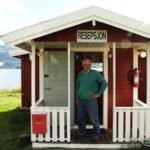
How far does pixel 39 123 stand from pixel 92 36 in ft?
7.58

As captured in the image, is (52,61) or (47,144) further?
(52,61)

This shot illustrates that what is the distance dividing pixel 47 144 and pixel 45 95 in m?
2.11

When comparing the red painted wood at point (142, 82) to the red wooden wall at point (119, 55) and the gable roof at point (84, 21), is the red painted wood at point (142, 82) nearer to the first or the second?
the red wooden wall at point (119, 55)

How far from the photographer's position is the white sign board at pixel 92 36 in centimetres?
843

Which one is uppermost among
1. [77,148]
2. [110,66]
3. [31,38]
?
[31,38]

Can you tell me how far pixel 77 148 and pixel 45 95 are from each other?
7.83 feet

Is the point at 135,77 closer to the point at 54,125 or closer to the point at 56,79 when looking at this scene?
the point at 56,79

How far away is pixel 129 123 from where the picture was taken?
8.57 metres

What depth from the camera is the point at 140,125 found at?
8.61 m

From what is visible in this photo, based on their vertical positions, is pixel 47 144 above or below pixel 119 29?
below

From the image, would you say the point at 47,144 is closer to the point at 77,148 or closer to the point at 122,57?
the point at 77,148

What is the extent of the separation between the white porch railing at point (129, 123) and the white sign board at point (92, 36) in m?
1.63

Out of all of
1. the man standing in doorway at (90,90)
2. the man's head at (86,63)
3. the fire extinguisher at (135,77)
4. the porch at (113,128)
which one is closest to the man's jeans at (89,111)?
the man standing in doorway at (90,90)

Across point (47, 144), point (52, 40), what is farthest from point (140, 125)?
point (52, 40)
